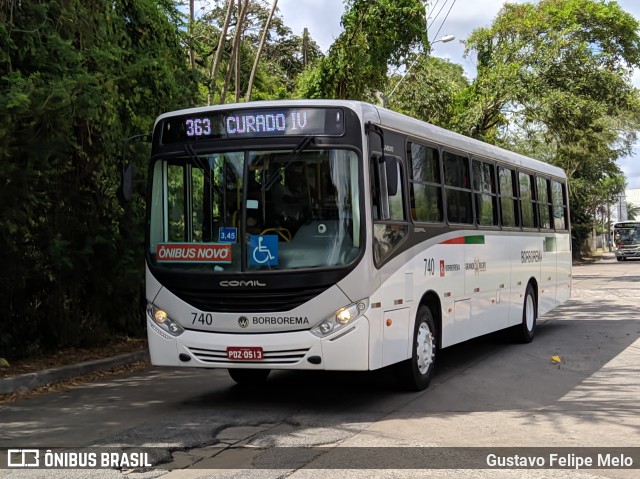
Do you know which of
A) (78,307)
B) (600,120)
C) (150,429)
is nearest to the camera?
(150,429)

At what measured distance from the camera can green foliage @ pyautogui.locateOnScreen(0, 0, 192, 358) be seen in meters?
9.61

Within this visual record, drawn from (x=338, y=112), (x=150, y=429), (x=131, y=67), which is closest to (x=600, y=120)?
(x=131, y=67)

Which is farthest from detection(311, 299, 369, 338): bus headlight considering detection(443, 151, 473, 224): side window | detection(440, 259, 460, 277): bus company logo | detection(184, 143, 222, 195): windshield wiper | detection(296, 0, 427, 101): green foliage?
detection(296, 0, 427, 101): green foliage

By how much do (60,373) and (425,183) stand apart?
5070 mm

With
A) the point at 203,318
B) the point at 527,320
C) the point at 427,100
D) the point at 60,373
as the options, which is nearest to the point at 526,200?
the point at 527,320

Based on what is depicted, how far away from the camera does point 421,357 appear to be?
9.17 m

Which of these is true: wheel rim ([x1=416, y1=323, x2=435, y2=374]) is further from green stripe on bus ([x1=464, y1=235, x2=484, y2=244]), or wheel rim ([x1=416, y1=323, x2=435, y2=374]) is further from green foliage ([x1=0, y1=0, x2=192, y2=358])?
green foliage ([x1=0, y1=0, x2=192, y2=358])

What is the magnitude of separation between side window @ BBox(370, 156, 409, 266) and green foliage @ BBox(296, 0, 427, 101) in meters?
16.0

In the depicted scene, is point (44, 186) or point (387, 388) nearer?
point (387, 388)

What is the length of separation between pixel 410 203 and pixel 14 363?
5.69 meters

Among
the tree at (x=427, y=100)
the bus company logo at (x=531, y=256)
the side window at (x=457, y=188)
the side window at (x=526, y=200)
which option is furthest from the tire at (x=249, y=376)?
the tree at (x=427, y=100)

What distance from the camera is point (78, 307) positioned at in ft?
41.9

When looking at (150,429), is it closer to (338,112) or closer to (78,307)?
(338,112)

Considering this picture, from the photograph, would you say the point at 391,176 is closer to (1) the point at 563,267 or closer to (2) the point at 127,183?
(2) the point at 127,183
